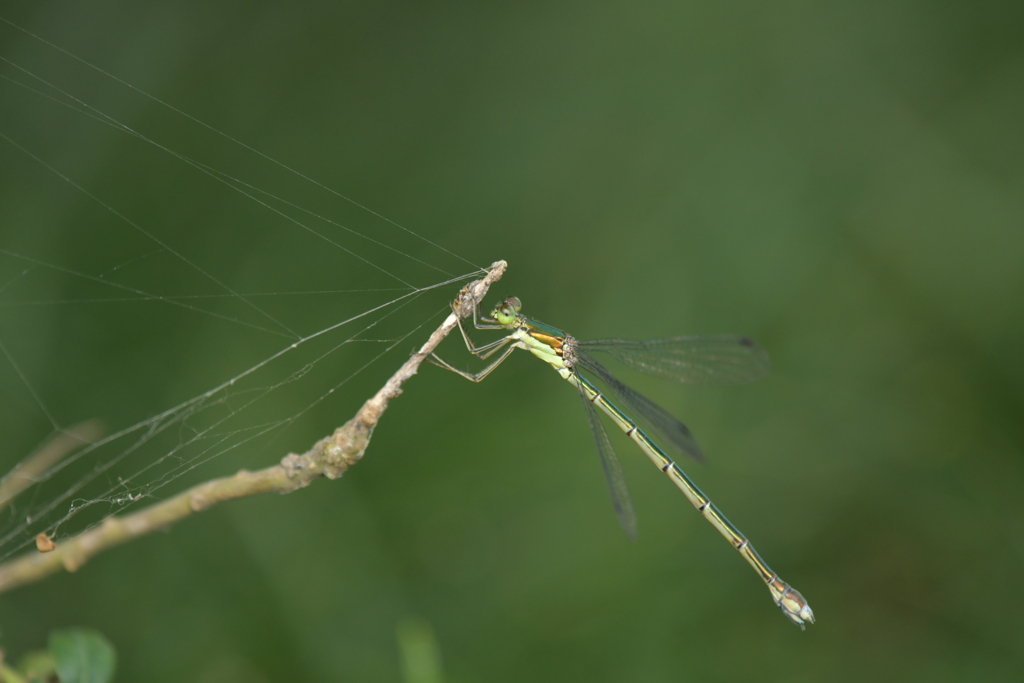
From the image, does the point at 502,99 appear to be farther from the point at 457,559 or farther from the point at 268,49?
the point at 457,559

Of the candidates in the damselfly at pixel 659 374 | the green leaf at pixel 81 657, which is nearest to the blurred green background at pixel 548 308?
the damselfly at pixel 659 374

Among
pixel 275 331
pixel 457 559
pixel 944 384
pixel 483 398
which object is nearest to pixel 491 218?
pixel 483 398

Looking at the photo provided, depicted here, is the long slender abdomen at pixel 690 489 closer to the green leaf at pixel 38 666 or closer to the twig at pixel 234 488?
the twig at pixel 234 488

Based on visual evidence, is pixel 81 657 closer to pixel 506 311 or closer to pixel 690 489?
pixel 506 311

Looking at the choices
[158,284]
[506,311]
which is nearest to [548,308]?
[506,311]

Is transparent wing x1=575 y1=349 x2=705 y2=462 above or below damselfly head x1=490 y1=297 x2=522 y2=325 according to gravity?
below

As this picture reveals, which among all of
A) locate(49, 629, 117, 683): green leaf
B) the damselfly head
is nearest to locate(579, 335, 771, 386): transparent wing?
the damselfly head

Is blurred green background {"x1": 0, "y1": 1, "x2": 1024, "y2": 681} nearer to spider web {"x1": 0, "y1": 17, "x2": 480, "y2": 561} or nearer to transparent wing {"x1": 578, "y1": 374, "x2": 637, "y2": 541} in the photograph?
spider web {"x1": 0, "y1": 17, "x2": 480, "y2": 561}
